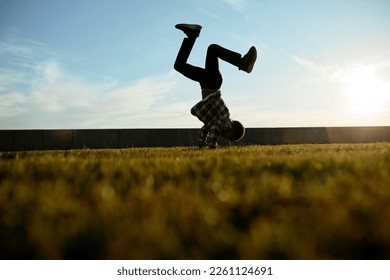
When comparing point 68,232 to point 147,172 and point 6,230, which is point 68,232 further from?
point 147,172

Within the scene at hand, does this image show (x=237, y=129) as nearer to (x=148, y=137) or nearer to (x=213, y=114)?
(x=213, y=114)

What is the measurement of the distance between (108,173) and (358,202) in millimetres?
1348

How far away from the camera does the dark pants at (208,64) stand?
501cm

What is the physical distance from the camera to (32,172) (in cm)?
213

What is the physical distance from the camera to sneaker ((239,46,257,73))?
4.91 metres

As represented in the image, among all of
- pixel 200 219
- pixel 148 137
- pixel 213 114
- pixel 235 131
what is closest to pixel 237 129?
pixel 235 131

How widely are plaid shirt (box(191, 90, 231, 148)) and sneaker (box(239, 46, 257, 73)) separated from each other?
65cm

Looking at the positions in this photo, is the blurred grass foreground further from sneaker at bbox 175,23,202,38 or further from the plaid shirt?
the plaid shirt

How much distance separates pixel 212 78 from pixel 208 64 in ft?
0.73

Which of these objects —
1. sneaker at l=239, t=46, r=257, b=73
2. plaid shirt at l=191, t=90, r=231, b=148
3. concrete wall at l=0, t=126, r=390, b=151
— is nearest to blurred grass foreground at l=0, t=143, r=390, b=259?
sneaker at l=239, t=46, r=257, b=73

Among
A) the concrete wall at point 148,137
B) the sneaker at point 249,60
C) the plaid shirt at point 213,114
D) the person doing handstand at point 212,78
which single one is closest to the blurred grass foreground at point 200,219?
the sneaker at point 249,60

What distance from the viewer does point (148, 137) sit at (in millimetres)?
16203
